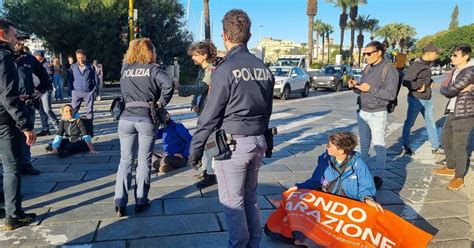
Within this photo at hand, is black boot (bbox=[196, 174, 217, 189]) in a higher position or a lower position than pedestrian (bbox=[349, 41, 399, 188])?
lower

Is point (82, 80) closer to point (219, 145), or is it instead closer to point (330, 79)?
point (219, 145)

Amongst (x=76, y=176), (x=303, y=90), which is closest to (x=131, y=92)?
(x=76, y=176)

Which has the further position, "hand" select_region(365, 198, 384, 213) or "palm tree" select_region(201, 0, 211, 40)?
"palm tree" select_region(201, 0, 211, 40)

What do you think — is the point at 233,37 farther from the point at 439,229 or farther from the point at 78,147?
the point at 78,147

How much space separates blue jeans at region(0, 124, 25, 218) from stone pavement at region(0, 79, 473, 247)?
0.79ft

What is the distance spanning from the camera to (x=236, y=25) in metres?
2.59

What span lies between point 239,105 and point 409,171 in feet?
13.9

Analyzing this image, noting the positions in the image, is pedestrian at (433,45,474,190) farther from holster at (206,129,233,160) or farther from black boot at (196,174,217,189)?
holster at (206,129,233,160)

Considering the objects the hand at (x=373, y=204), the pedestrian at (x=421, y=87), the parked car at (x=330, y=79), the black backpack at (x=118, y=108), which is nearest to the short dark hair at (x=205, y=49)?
the black backpack at (x=118, y=108)

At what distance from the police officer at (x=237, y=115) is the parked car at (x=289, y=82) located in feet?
46.4

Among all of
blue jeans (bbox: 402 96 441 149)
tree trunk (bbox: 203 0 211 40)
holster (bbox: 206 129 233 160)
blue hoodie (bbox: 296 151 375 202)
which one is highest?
tree trunk (bbox: 203 0 211 40)

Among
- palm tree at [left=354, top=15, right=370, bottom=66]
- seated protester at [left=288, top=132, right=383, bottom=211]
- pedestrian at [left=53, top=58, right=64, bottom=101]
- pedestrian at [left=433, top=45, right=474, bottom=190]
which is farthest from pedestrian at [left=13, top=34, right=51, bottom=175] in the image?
palm tree at [left=354, top=15, right=370, bottom=66]

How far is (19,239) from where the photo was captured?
3365mm

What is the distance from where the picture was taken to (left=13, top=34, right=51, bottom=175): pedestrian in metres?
4.19
